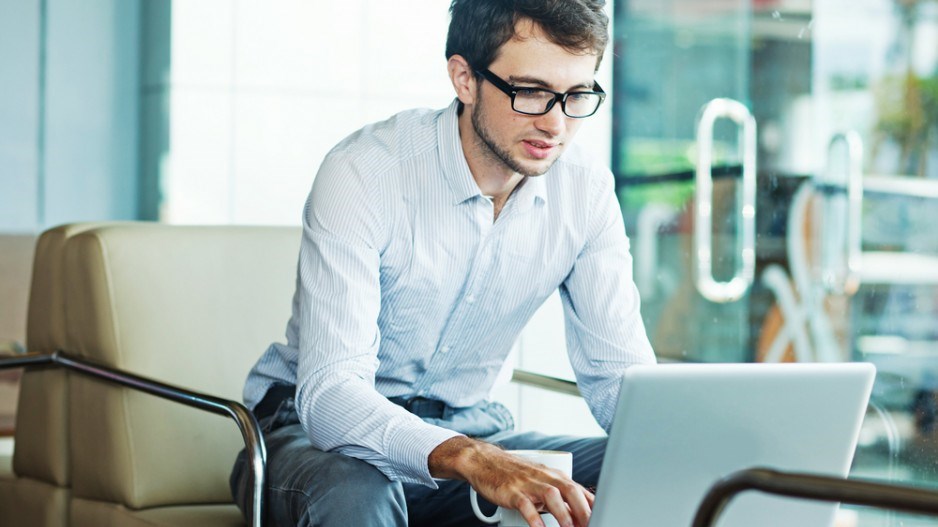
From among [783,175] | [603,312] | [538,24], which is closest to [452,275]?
[603,312]

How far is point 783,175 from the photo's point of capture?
16.9 ft

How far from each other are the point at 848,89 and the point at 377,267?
11.5ft

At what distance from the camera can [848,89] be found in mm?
4754

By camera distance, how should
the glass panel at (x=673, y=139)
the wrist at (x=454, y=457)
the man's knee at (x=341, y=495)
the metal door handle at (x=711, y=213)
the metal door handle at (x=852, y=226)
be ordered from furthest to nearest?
the glass panel at (x=673, y=139)
the metal door handle at (x=711, y=213)
the metal door handle at (x=852, y=226)
the man's knee at (x=341, y=495)
the wrist at (x=454, y=457)

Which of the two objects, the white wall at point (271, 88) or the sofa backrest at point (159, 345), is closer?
the sofa backrest at point (159, 345)

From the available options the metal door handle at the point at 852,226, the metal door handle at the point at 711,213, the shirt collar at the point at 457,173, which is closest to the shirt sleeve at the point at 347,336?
the shirt collar at the point at 457,173

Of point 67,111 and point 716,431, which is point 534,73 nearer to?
point 716,431

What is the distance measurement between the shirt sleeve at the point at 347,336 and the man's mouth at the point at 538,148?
9.6 inches

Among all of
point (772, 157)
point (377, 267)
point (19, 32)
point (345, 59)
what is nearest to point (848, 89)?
point (772, 157)

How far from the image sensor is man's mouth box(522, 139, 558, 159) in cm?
179

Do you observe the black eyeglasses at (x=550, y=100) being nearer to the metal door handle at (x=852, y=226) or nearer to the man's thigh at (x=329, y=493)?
the man's thigh at (x=329, y=493)

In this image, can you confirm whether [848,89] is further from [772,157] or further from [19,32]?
[19,32]

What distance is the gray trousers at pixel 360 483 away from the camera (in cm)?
155

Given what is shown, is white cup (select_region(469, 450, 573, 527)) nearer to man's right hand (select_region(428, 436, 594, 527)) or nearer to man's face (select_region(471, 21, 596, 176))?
man's right hand (select_region(428, 436, 594, 527))
